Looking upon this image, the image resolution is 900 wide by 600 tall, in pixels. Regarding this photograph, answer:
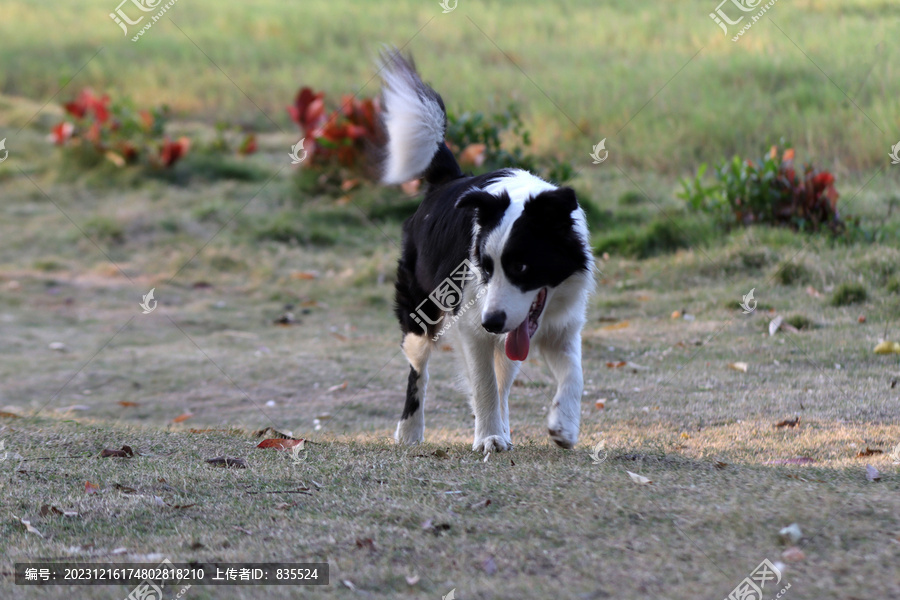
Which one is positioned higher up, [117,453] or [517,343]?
[517,343]

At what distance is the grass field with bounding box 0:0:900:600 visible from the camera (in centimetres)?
256

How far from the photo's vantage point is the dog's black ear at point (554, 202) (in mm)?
3373

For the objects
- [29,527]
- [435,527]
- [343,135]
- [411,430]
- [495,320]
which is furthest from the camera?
[343,135]

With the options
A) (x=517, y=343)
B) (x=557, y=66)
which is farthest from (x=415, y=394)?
(x=557, y=66)

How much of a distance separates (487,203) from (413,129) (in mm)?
1212

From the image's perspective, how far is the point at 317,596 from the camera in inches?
88.1

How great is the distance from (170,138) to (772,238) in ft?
26.5

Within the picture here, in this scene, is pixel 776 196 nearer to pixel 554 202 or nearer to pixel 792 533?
pixel 554 202

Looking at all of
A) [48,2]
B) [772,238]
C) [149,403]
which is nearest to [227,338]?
[149,403]

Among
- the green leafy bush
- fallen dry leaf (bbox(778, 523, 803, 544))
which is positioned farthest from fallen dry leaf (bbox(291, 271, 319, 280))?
fallen dry leaf (bbox(778, 523, 803, 544))

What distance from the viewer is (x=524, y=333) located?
3.62 m

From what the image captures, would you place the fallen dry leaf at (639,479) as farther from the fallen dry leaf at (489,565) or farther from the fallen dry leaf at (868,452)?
the fallen dry leaf at (868,452)

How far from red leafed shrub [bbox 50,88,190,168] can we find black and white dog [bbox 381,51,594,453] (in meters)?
7.40

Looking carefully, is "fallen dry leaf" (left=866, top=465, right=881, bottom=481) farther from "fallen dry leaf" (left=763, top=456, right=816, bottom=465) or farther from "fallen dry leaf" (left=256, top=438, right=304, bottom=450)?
"fallen dry leaf" (left=256, top=438, right=304, bottom=450)
